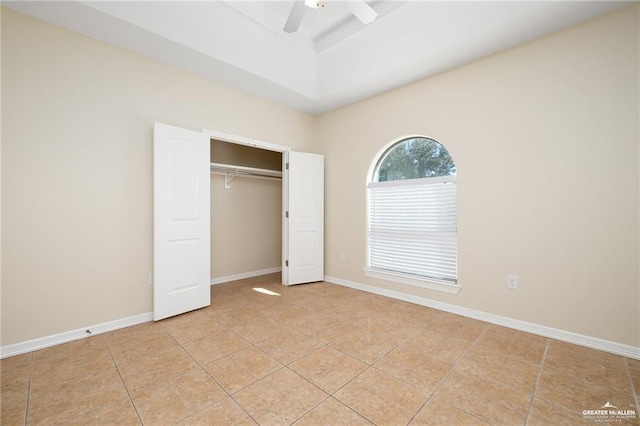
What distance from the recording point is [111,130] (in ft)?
8.63

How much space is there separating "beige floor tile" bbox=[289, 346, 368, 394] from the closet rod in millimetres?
2972

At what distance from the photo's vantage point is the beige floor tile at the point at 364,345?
6.89ft

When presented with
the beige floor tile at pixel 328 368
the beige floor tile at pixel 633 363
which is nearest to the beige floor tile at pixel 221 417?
the beige floor tile at pixel 328 368

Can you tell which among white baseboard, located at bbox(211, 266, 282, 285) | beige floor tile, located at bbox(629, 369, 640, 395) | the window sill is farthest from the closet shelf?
beige floor tile, located at bbox(629, 369, 640, 395)

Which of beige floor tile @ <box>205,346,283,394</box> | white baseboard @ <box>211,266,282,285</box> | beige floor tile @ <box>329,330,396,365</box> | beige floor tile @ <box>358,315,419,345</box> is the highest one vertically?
white baseboard @ <box>211,266,282,285</box>

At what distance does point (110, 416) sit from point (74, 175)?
206 cm

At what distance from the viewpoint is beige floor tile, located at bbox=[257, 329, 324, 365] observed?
2086 millimetres

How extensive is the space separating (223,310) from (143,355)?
1008 mm

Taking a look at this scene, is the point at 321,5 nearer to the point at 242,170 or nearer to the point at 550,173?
the point at 550,173

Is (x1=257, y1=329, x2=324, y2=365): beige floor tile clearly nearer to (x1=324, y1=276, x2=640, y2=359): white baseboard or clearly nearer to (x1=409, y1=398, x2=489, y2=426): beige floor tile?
(x1=409, y1=398, x2=489, y2=426): beige floor tile

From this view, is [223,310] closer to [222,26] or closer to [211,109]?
[211,109]

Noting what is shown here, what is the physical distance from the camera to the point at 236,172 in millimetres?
4363

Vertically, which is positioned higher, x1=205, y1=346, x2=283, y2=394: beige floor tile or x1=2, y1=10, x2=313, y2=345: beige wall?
x1=2, y1=10, x2=313, y2=345: beige wall

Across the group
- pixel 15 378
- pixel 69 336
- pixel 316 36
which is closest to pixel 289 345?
pixel 15 378
